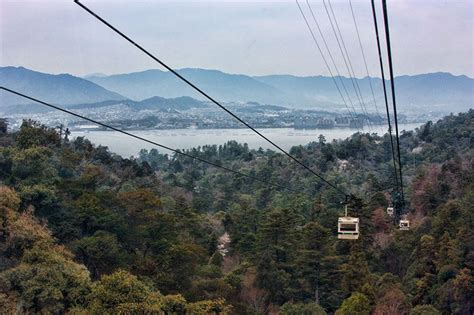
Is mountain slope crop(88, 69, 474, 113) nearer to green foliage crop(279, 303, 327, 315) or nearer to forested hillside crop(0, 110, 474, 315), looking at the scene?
forested hillside crop(0, 110, 474, 315)

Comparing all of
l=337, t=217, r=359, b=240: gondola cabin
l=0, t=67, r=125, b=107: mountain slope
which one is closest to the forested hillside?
l=337, t=217, r=359, b=240: gondola cabin

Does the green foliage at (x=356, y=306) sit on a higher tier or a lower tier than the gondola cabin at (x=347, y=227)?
lower

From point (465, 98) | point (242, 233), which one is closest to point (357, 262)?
point (242, 233)

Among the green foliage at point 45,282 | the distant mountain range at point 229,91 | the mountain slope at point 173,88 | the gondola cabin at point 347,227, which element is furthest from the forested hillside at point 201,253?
the mountain slope at point 173,88

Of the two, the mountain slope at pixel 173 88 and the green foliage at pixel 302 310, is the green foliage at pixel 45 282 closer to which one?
the green foliage at pixel 302 310

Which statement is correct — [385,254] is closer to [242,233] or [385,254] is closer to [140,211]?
[242,233]

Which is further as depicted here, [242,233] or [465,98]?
[465,98]
